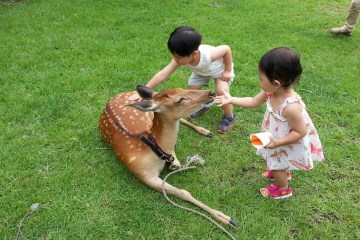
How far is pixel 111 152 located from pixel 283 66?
2039 mm

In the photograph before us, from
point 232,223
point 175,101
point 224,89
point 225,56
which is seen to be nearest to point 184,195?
point 232,223

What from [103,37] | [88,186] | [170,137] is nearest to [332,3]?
[103,37]

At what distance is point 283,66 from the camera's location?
9.02 ft

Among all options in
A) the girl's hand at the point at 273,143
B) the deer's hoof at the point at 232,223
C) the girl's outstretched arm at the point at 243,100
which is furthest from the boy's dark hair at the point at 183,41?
the deer's hoof at the point at 232,223

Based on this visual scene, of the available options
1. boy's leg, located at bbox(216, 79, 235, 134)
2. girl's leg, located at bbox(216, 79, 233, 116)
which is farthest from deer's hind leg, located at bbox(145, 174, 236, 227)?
girl's leg, located at bbox(216, 79, 233, 116)

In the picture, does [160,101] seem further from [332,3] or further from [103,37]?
[332,3]

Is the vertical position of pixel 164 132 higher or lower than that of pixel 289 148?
lower

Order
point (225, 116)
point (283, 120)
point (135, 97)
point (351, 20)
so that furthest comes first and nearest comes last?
point (351, 20) < point (225, 116) < point (135, 97) < point (283, 120)

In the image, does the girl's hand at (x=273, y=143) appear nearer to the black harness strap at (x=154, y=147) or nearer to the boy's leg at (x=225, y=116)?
the black harness strap at (x=154, y=147)

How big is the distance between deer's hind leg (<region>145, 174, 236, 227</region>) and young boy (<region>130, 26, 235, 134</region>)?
2.99ft

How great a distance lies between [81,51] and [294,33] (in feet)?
12.1

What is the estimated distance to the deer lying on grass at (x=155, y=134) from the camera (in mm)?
3312

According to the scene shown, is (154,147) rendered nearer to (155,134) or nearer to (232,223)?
(155,134)

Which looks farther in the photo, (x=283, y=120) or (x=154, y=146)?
(x=154, y=146)
